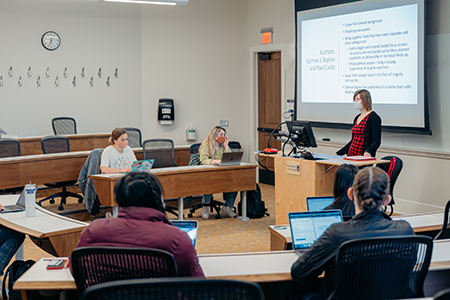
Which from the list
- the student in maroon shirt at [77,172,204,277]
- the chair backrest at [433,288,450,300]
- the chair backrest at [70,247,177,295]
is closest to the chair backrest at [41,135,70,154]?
the student in maroon shirt at [77,172,204,277]

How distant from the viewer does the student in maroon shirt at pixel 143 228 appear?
2529mm

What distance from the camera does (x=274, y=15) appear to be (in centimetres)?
1058

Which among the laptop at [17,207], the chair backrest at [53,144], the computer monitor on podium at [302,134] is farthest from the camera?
the chair backrest at [53,144]

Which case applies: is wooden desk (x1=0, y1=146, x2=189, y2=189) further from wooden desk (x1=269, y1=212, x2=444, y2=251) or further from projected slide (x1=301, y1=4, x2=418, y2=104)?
wooden desk (x1=269, y1=212, x2=444, y2=251)

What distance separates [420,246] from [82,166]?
19.9ft

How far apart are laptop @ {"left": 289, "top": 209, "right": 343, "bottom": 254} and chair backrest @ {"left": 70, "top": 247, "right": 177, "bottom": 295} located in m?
1.10

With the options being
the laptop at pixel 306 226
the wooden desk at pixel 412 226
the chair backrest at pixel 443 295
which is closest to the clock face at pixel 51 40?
the wooden desk at pixel 412 226

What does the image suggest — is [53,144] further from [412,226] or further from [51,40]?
[412,226]

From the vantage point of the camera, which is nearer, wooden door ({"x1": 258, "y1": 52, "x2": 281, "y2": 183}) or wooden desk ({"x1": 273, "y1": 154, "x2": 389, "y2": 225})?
wooden desk ({"x1": 273, "y1": 154, "x2": 389, "y2": 225})

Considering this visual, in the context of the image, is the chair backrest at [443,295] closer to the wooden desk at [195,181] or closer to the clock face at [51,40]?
the wooden desk at [195,181]

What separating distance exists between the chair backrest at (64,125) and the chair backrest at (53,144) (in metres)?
1.78

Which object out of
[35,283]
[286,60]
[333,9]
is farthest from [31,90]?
[35,283]

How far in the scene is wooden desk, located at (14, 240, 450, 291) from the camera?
2830 millimetres

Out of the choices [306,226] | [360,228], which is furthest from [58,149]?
[360,228]
